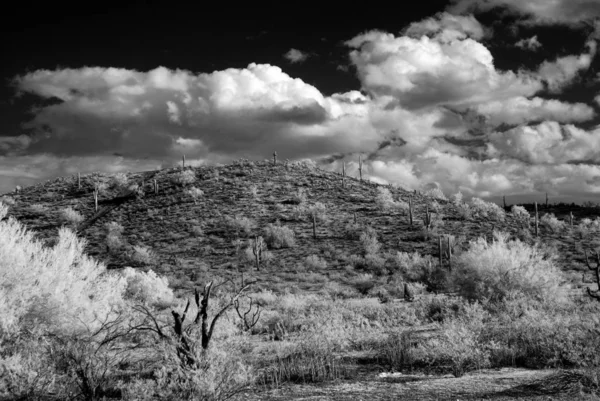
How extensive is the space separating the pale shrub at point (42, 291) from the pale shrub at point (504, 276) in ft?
49.1

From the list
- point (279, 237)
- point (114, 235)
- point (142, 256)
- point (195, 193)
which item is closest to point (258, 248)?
point (279, 237)

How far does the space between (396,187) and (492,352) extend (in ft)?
221

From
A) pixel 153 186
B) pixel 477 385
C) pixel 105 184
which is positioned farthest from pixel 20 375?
pixel 105 184

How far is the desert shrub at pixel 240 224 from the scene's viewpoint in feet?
194

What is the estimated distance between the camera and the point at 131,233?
60.2 metres

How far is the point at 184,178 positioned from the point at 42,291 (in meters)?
66.5

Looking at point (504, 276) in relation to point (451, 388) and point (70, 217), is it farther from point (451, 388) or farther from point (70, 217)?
point (70, 217)

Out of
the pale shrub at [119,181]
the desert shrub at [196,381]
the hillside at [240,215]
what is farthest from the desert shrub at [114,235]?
the desert shrub at [196,381]

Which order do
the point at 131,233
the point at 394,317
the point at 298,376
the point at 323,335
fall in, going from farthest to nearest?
the point at 131,233, the point at 394,317, the point at 323,335, the point at 298,376

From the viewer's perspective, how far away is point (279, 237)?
56.0 metres

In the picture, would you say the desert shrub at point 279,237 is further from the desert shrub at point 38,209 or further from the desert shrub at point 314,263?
the desert shrub at point 38,209

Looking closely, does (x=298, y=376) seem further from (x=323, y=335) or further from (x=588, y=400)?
(x=588, y=400)

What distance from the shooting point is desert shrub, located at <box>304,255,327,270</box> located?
1902 inches

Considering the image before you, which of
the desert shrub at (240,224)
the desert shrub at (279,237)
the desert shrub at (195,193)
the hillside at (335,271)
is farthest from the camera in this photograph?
the desert shrub at (195,193)
